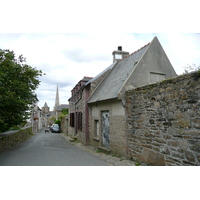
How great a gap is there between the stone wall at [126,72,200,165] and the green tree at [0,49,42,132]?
5620 mm

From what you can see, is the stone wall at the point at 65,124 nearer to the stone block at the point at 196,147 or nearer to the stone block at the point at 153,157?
the stone block at the point at 153,157

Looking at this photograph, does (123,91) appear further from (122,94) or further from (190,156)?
(190,156)

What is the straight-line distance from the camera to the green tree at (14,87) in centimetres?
767

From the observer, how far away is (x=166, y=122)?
17.1 feet

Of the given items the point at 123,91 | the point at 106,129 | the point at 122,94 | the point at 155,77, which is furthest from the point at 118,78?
the point at 106,129

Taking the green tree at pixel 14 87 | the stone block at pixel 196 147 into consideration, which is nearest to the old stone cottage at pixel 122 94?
the stone block at pixel 196 147

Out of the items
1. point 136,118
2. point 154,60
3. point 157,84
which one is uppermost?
point 154,60

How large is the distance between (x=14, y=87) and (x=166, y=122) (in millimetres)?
7406

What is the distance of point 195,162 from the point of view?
13.8ft

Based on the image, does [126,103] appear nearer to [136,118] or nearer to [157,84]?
[136,118]

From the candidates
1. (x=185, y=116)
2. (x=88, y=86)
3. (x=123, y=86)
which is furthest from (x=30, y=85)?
(x=185, y=116)

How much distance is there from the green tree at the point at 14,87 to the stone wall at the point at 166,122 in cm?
562

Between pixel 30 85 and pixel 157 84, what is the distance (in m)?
7.96

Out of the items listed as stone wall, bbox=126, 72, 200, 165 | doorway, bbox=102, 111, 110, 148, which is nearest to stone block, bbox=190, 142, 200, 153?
stone wall, bbox=126, 72, 200, 165
